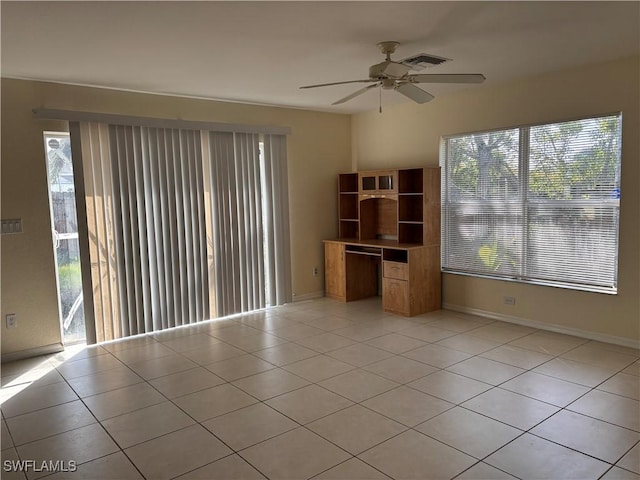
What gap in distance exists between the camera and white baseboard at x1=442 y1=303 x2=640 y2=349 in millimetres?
4293

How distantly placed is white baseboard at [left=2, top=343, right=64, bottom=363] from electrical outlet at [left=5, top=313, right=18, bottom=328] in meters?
0.25

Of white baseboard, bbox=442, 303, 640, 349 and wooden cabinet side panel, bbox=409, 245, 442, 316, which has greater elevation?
wooden cabinet side panel, bbox=409, 245, 442, 316

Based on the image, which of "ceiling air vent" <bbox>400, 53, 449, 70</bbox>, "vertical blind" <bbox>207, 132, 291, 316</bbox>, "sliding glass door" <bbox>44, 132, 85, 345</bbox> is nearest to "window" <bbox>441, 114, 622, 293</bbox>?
"ceiling air vent" <bbox>400, 53, 449, 70</bbox>

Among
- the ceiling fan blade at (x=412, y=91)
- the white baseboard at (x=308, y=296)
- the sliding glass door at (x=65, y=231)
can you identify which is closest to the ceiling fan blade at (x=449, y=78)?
the ceiling fan blade at (x=412, y=91)

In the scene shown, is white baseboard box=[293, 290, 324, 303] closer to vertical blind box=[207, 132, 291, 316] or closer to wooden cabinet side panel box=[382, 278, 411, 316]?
vertical blind box=[207, 132, 291, 316]

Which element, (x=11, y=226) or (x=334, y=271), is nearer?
(x=11, y=226)

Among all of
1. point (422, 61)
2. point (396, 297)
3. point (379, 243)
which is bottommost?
point (396, 297)

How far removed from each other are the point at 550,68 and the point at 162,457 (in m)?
4.53

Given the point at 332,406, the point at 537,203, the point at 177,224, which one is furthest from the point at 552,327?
the point at 177,224

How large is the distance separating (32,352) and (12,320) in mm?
354

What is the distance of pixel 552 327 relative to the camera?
476cm

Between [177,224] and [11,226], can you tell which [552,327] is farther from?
[11,226]

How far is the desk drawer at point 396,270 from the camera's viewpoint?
5.43 meters

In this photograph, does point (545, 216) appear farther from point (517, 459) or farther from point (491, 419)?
point (517, 459)
